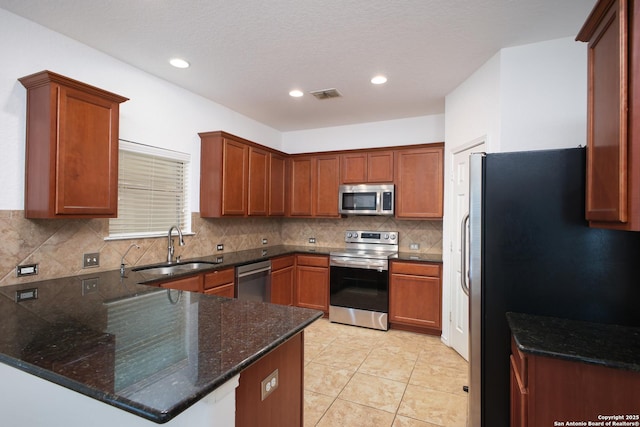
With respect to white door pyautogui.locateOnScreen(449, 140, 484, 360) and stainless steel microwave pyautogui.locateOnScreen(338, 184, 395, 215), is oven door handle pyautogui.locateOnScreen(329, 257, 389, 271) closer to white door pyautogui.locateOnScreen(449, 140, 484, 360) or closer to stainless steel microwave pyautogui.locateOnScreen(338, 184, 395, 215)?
stainless steel microwave pyautogui.locateOnScreen(338, 184, 395, 215)

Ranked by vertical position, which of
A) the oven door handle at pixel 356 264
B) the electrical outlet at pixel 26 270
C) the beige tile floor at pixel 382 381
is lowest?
the beige tile floor at pixel 382 381

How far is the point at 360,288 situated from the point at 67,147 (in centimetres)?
321

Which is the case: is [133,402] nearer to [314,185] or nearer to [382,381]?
[382,381]

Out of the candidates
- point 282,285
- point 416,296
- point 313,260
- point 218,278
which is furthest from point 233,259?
point 416,296

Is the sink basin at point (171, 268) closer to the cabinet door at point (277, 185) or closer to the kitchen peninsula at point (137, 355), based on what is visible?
the kitchen peninsula at point (137, 355)

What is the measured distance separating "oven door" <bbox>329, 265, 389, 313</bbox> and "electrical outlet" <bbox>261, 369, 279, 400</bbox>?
2651 millimetres

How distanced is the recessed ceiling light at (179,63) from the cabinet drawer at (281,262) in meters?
2.29

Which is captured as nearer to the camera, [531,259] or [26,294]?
[531,259]

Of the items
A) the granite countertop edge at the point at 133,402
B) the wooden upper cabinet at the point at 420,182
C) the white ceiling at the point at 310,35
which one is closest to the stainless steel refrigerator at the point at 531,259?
the white ceiling at the point at 310,35

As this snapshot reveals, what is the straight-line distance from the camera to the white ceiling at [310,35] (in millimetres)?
2066

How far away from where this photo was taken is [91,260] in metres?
2.56

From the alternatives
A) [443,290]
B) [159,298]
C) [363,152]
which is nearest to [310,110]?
[363,152]

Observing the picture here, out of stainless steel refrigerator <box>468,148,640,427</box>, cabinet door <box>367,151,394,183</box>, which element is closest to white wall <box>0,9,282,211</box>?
cabinet door <box>367,151,394,183</box>

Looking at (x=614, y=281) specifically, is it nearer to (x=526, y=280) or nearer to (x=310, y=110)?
(x=526, y=280)
